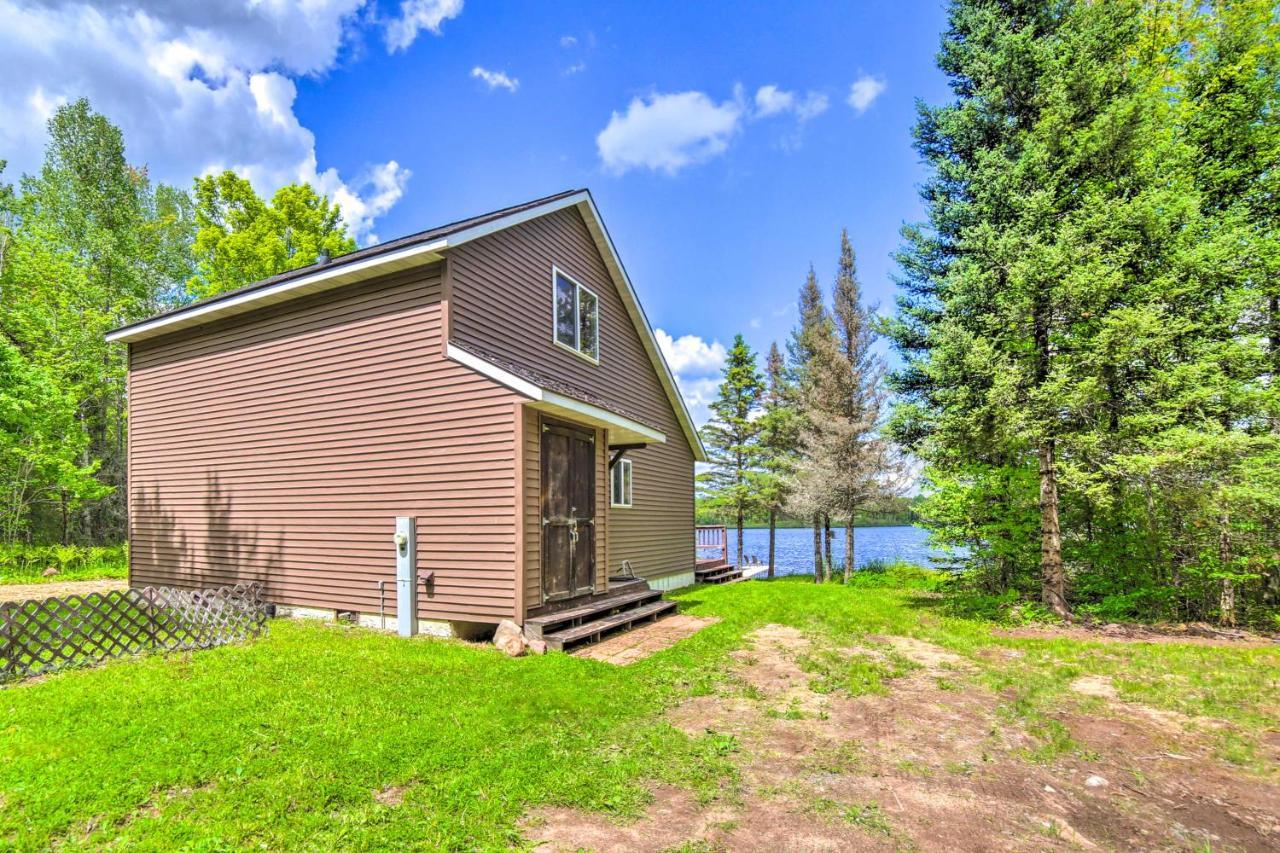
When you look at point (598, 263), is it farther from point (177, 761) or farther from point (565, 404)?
point (177, 761)

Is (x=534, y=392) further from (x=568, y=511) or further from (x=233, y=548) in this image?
(x=233, y=548)

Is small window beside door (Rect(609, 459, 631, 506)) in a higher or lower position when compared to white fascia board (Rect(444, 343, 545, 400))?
lower

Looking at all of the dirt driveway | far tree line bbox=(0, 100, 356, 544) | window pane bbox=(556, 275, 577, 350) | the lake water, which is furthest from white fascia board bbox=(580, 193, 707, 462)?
far tree line bbox=(0, 100, 356, 544)

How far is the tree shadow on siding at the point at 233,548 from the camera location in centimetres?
919

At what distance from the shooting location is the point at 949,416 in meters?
9.51

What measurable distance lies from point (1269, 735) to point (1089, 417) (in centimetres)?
549

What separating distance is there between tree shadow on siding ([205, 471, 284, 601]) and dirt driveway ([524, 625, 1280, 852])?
756 cm

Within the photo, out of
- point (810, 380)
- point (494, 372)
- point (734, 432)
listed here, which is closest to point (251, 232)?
point (734, 432)

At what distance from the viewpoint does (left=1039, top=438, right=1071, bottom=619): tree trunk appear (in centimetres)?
919

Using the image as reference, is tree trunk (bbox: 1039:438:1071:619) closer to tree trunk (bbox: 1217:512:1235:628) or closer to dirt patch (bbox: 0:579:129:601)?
tree trunk (bbox: 1217:512:1235:628)

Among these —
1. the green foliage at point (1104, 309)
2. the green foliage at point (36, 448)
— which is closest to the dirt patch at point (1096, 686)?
the green foliage at point (1104, 309)

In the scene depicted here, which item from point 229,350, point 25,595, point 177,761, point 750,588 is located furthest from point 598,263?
point 25,595

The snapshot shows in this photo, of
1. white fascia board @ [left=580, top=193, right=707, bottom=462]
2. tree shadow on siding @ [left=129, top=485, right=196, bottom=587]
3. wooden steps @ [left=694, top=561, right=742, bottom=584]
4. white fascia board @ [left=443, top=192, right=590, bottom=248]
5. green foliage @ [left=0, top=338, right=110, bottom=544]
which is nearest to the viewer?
white fascia board @ [left=443, top=192, right=590, bottom=248]

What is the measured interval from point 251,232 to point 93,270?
18.7 feet
